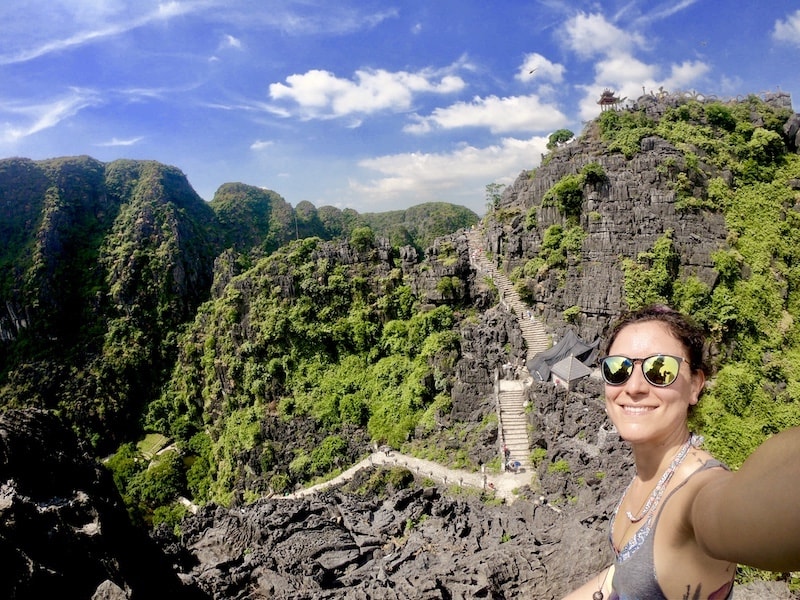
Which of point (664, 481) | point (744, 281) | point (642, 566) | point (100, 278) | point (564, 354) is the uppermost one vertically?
point (100, 278)

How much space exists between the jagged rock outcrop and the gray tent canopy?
17.8 m

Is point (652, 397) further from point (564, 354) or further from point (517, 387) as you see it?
point (517, 387)

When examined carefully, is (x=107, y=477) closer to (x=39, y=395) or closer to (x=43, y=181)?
(x=39, y=395)

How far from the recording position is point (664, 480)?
2.76 metres

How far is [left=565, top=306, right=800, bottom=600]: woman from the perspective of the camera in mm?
2055

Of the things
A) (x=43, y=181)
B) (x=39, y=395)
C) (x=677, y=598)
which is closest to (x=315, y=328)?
(x=677, y=598)

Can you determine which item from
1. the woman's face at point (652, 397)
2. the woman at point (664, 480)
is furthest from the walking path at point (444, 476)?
the woman's face at point (652, 397)

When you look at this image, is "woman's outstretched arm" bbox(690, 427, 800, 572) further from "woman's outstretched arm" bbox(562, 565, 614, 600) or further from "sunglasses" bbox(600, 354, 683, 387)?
"woman's outstretched arm" bbox(562, 565, 614, 600)

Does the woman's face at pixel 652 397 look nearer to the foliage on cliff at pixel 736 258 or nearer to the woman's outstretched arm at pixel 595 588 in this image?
the woman's outstretched arm at pixel 595 588

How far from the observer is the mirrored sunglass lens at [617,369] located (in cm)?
301

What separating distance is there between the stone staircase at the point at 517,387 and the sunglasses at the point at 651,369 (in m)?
20.2

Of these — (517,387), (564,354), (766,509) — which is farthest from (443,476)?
(766,509)

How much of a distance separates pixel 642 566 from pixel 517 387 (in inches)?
917

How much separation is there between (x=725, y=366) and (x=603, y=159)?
1471 centimetres
